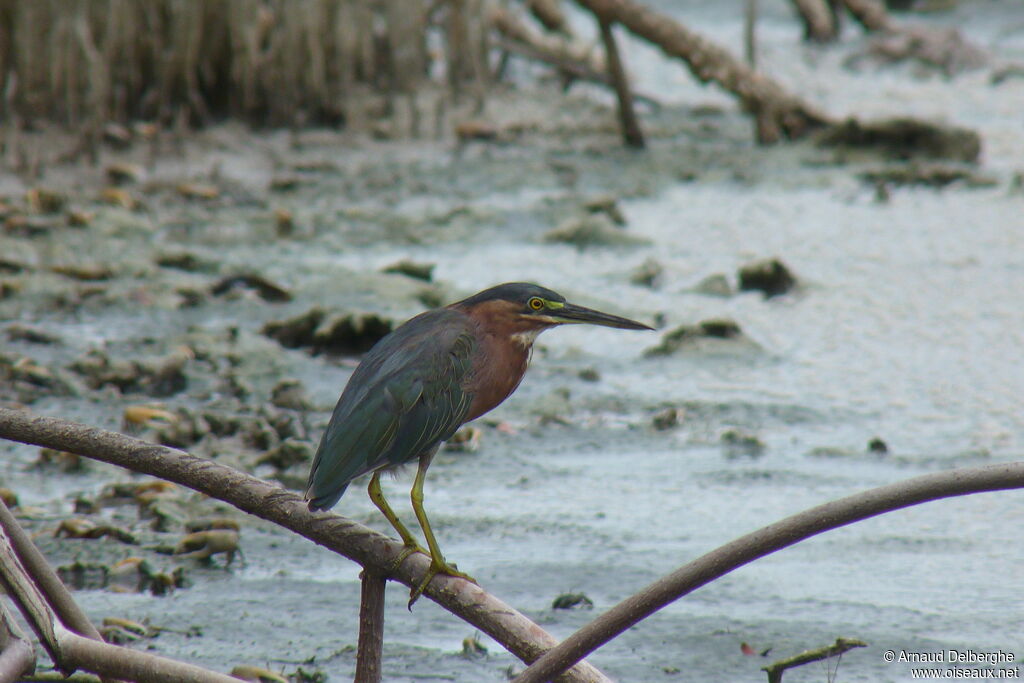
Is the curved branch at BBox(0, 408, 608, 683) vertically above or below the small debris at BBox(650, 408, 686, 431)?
above

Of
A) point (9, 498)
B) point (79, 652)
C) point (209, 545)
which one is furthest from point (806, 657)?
point (9, 498)

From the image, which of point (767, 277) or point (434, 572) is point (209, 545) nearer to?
point (434, 572)

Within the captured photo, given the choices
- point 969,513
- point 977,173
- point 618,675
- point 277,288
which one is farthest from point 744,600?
point 977,173

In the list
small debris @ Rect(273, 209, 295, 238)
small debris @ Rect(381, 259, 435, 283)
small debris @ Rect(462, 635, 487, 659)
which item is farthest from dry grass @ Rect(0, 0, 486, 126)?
small debris @ Rect(462, 635, 487, 659)

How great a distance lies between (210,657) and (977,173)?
5670mm

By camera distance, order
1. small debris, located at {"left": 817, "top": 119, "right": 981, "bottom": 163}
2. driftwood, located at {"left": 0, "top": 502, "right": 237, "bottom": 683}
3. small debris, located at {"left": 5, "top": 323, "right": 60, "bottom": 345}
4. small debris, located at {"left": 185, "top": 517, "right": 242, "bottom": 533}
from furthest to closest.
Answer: small debris, located at {"left": 817, "top": 119, "right": 981, "bottom": 163}, small debris, located at {"left": 5, "top": 323, "right": 60, "bottom": 345}, small debris, located at {"left": 185, "top": 517, "right": 242, "bottom": 533}, driftwood, located at {"left": 0, "top": 502, "right": 237, "bottom": 683}

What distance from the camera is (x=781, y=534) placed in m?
1.87

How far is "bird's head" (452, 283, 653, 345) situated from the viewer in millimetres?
2752

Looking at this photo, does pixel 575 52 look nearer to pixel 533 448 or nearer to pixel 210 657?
pixel 533 448

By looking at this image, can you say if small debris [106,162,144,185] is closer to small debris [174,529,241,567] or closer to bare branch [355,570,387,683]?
small debris [174,529,241,567]

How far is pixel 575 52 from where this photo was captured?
9.51 metres

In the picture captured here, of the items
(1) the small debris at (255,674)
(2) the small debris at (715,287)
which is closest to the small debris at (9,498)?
(1) the small debris at (255,674)

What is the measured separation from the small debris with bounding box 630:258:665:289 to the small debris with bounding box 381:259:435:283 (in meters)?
0.84

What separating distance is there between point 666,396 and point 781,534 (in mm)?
3070
